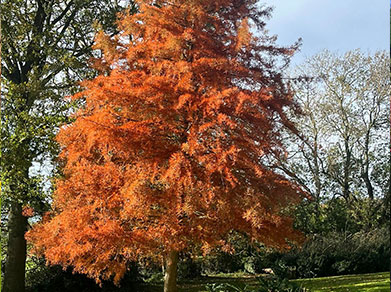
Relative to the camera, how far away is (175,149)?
5.09 m

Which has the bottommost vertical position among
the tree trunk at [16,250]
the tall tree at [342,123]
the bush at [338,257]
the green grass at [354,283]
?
the green grass at [354,283]

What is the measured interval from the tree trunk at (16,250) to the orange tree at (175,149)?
220 cm

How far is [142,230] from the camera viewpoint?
16.7 feet

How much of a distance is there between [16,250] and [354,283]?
651cm

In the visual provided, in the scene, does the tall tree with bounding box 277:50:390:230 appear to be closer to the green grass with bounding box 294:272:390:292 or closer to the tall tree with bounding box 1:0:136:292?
the green grass with bounding box 294:272:390:292

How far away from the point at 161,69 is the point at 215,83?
2.80ft

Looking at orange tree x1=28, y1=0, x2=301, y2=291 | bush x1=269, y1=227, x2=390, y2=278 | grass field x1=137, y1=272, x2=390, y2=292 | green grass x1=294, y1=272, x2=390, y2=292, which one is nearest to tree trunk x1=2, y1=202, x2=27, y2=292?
orange tree x1=28, y1=0, x2=301, y2=291

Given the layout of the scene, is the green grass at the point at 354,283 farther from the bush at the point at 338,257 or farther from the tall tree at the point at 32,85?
the tall tree at the point at 32,85

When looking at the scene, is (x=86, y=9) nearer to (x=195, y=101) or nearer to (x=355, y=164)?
(x=195, y=101)

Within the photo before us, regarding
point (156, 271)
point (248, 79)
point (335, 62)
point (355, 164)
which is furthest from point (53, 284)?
point (335, 62)

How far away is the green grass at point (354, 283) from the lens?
6.88 m

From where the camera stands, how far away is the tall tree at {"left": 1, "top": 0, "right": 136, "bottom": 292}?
6.77m

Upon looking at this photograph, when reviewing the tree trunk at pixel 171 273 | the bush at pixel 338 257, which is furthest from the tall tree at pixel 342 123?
the tree trunk at pixel 171 273

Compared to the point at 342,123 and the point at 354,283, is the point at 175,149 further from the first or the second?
the point at 342,123
